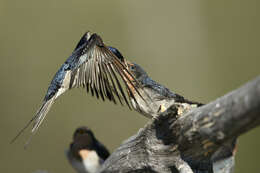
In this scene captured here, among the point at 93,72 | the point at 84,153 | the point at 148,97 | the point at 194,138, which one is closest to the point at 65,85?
the point at 93,72

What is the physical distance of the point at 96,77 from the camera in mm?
2518

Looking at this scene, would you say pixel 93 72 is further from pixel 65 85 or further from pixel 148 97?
pixel 148 97

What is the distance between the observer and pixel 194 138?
1.91m

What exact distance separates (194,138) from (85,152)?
2.58 metres

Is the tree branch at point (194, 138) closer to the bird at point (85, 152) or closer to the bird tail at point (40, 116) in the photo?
the bird tail at point (40, 116)

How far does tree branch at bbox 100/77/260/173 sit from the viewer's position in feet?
5.21

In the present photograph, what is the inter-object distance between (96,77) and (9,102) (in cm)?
363

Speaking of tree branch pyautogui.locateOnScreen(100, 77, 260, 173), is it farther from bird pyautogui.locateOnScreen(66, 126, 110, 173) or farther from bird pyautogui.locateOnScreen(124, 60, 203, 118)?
bird pyautogui.locateOnScreen(66, 126, 110, 173)

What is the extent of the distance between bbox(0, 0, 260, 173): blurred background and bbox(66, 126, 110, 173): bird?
139cm

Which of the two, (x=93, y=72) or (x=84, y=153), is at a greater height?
(x=93, y=72)

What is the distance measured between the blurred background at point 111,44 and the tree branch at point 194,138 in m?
3.35

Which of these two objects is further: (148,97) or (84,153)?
(84,153)

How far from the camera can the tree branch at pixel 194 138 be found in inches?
62.6

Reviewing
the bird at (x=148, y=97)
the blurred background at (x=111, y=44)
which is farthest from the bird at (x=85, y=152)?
the bird at (x=148, y=97)
